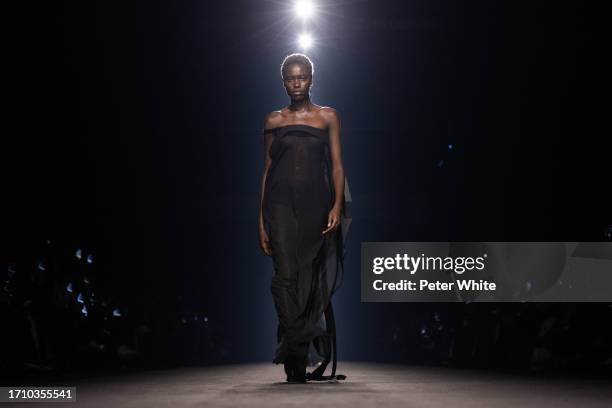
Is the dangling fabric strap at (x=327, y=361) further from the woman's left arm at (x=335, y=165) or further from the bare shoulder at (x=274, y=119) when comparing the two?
the bare shoulder at (x=274, y=119)

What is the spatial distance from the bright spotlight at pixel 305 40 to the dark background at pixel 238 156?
0.11 metres

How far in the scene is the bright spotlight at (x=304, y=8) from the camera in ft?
41.8

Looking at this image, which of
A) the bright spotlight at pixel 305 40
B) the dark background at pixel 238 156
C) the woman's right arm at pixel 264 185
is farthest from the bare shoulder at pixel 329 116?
the bright spotlight at pixel 305 40

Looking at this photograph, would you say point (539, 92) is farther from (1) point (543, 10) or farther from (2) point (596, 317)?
(2) point (596, 317)

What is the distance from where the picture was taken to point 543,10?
31.2 feet

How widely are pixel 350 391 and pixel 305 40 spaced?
864 centimetres

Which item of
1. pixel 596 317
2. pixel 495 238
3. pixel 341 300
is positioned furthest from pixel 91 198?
pixel 341 300

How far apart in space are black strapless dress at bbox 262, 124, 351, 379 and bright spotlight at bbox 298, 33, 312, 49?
7.13m

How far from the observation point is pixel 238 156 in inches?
557

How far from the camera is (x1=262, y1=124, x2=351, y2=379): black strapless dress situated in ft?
20.3

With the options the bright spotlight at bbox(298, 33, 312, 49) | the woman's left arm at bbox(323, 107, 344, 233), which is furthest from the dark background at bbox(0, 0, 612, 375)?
the woman's left arm at bbox(323, 107, 344, 233)

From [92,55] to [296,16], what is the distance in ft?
12.4

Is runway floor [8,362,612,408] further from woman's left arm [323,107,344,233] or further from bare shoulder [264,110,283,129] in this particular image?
bare shoulder [264,110,283,129]

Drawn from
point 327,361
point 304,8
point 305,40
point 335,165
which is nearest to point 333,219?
point 335,165
